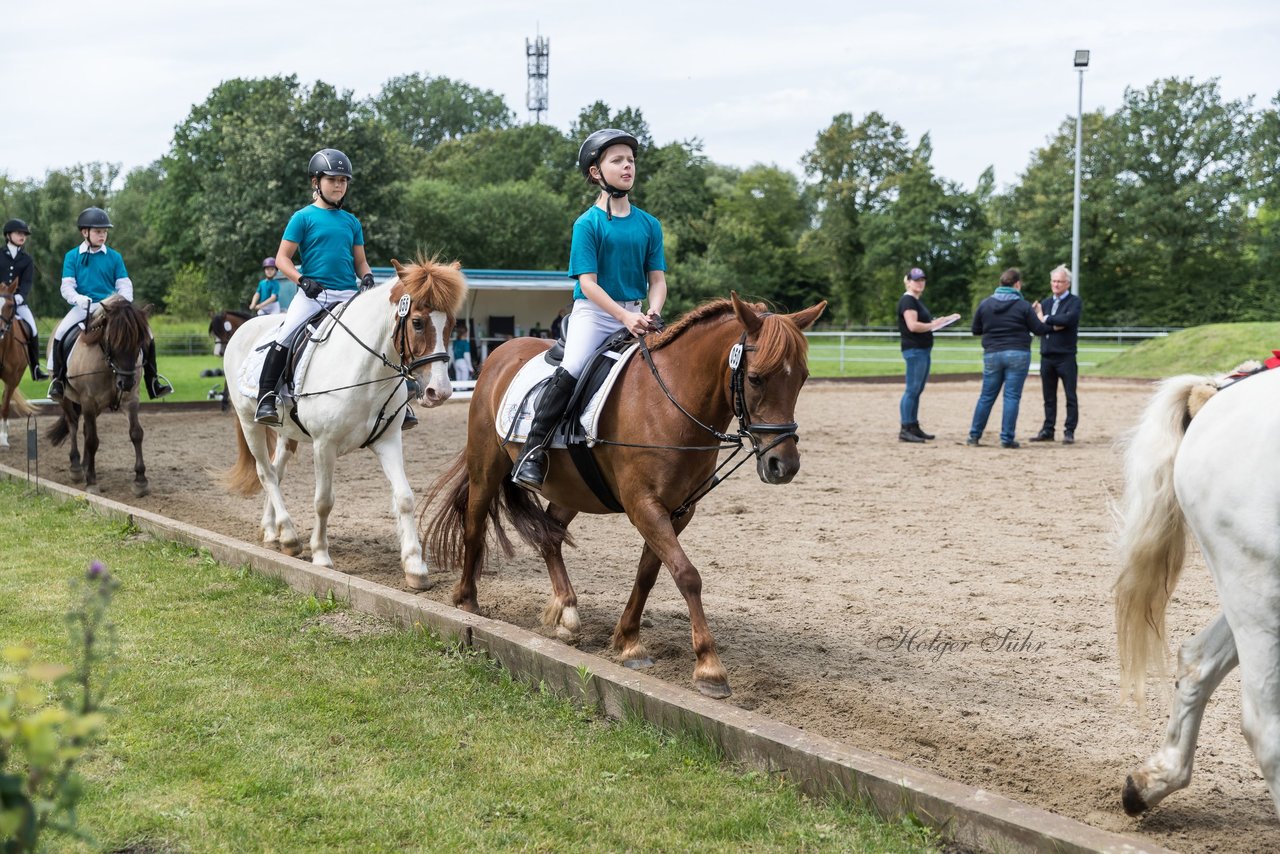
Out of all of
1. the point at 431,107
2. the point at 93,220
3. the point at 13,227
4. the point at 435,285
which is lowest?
the point at 435,285

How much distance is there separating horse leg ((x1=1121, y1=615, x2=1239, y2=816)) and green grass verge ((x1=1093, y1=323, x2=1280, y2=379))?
83.5ft

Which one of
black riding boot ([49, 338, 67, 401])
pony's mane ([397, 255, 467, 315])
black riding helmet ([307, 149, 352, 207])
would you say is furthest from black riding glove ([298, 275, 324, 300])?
black riding boot ([49, 338, 67, 401])

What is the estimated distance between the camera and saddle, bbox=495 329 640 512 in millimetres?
5852

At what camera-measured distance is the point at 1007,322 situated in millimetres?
15281

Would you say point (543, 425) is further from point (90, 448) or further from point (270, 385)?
point (90, 448)

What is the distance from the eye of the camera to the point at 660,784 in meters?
4.15

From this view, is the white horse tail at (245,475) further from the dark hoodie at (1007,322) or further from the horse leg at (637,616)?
the dark hoodie at (1007,322)

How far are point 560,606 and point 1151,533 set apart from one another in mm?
3434

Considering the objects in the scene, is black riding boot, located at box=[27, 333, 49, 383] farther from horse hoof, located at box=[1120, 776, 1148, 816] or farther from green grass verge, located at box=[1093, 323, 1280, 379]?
green grass verge, located at box=[1093, 323, 1280, 379]

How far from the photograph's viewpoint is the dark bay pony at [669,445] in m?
5.06

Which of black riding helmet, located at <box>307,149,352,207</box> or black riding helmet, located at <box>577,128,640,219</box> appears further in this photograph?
black riding helmet, located at <box>307,149,352,207</box>

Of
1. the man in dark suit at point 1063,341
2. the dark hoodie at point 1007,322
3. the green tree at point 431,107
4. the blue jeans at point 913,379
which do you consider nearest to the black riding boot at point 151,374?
the blue jeans at point 913,379

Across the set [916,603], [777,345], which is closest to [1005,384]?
[916,603]

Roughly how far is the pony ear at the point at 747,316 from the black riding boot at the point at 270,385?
14.9 feet
